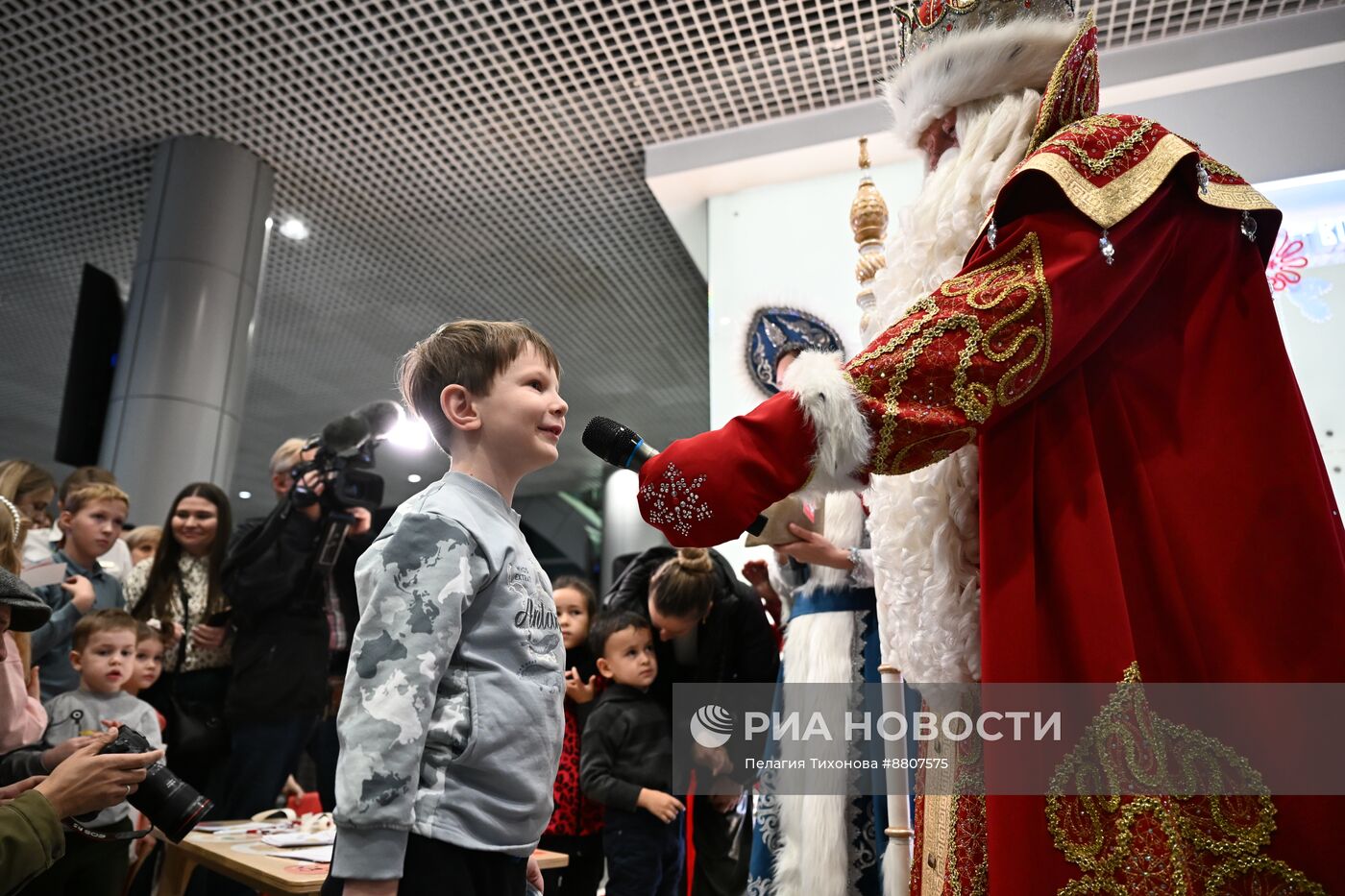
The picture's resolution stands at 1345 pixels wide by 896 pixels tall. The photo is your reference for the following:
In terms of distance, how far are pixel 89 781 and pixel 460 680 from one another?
81 centimetres

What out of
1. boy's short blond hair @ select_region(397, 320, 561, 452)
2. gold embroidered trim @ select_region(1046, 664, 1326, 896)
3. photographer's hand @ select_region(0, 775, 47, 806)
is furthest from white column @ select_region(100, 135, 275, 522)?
gold embroidered trim @ select_region(1046, 664, 1326, 896)

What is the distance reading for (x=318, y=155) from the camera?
4785mm

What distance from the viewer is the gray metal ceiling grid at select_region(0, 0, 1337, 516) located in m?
3.88

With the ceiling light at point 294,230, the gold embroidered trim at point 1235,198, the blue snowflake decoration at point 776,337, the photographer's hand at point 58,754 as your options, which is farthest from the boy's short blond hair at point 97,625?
the ceiling light at point 294,230

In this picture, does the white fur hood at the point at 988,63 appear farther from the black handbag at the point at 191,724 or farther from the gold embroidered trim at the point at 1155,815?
the black handbag at the point at 191,724

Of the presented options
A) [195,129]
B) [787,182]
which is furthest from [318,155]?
[787,182]

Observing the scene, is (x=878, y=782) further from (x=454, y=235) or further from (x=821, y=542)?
(x=454, y=235)

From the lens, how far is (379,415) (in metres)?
2.76

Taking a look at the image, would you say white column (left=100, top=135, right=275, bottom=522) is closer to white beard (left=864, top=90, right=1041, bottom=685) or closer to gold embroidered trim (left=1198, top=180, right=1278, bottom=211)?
white beard (left=864, top=90, right=1041, bottom=685)

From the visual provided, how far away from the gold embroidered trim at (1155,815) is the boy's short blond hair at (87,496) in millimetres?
2948

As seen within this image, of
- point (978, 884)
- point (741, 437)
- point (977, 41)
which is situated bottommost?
point (978, 884)

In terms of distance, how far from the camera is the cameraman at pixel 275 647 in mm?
2770

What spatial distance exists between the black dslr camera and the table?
167 mm

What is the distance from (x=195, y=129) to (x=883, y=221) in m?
3.76
